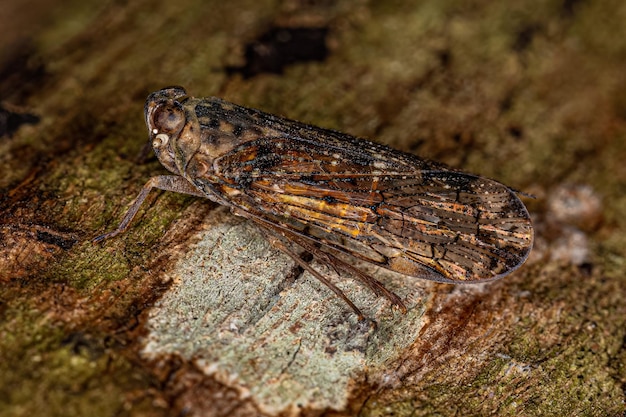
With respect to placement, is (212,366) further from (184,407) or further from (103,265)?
(103,265)

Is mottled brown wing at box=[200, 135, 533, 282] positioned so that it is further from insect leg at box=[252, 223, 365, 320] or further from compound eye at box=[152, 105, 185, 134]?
compound eye at box=[152, 105, 185, 134]

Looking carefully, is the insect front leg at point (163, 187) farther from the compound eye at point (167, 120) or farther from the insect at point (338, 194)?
the compound eye at point (167, 120)

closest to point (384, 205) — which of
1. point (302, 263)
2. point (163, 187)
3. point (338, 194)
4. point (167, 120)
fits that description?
point (338, 194)

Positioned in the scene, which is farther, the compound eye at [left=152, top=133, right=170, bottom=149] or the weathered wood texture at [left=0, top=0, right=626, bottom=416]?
the compound eye at [left=152, top=133, right=170, bottom=149]

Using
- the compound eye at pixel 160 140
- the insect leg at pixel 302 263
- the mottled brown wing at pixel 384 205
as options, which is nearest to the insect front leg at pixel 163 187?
the mottled brown wing at pixel 384 205

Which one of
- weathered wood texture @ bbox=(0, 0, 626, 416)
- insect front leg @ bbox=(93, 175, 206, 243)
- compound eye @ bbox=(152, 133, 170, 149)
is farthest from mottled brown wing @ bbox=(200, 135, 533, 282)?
compound eye @ bbox=(152, 133, 170, 149)
